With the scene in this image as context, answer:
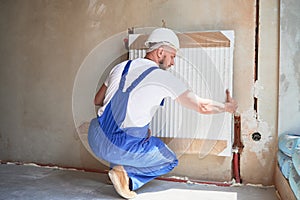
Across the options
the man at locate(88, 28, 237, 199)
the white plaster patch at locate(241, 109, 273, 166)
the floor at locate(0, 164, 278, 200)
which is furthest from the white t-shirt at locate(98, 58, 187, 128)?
the white plaster patch at locate(241, 109, 273, 166)

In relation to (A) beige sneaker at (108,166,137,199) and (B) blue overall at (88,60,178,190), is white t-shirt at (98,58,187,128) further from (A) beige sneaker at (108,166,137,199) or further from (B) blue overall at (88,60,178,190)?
(A) beige sneaker at (108,166,137,199)

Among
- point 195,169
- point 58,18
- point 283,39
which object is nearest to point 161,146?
point 195,169

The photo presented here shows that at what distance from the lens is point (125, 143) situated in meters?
2.24

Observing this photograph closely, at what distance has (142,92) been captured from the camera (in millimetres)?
2205

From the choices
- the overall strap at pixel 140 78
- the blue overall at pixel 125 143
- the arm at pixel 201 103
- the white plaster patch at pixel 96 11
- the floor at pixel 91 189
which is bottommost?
the floor at pixel 91 189

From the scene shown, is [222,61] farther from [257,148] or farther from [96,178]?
[96,178]

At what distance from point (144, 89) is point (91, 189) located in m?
0.84

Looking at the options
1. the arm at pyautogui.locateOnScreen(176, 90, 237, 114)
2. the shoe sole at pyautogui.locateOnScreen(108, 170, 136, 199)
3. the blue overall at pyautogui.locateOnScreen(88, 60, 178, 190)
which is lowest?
the shoe sole at pyautogui.locateOnScreen(108, 170, 136, 199)

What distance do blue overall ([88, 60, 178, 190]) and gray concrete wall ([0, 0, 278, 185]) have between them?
0.45 m

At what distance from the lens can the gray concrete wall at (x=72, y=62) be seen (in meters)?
2.52

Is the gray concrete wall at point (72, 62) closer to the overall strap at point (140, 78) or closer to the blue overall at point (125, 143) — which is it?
the blue overall at point (125, 143)

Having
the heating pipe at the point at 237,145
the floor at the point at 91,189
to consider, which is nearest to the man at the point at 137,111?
the floor at the point at 91,189

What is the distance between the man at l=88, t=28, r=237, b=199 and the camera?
7.07 feet

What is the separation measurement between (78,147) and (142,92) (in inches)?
43.2
